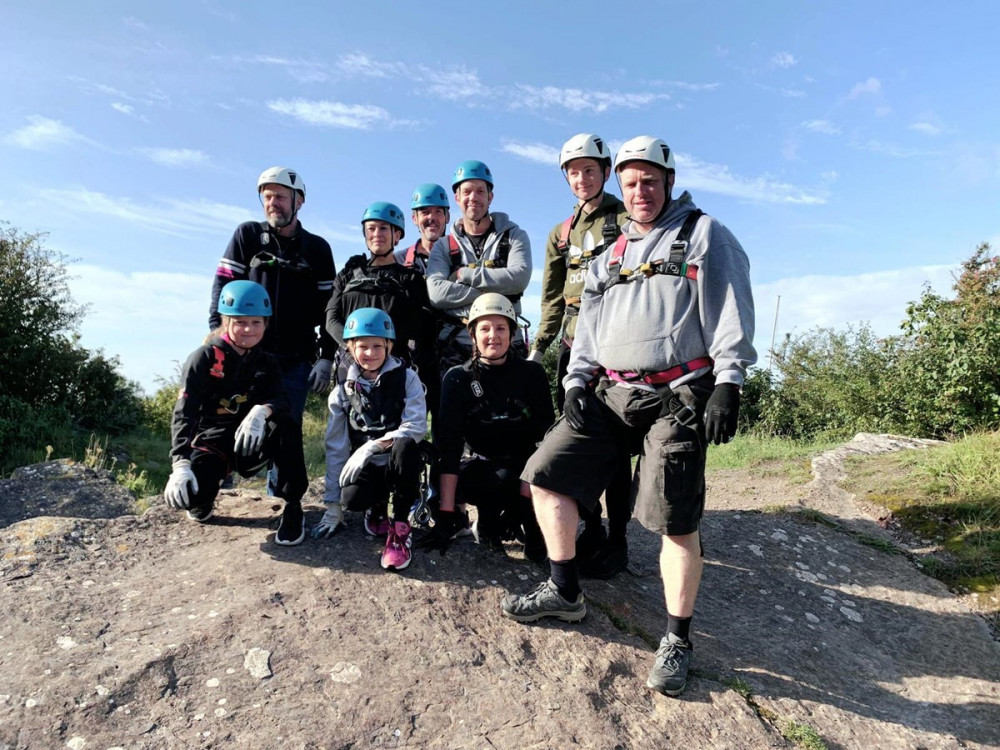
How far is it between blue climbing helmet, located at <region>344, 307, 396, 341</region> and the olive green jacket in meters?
1.23

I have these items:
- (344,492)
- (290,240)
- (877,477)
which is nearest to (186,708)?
(344,492)

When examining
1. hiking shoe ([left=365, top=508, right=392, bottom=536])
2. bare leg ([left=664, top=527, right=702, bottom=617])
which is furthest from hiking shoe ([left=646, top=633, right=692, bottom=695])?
hiking shoe ([left=365, top=508, right=392, bottom=536])

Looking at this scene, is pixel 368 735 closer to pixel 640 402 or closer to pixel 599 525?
pixel 640 402

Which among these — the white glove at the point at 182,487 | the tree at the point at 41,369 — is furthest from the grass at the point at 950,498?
the tree at the point at 41,369

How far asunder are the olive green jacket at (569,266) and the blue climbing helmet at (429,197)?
49.4 inches

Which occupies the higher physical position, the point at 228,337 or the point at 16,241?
the point at 16,241

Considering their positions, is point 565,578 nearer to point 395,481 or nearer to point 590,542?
point 590,542

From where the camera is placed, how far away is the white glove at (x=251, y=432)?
14.4 ft

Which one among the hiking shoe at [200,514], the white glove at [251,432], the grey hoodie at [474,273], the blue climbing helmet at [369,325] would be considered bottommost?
the hiking shoe at [200,514]

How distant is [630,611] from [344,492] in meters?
2.06

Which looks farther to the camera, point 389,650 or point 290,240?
point 290,240

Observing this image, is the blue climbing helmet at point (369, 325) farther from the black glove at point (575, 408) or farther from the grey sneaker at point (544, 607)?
the grey sneaker at point (544, 607)

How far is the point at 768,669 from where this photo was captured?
3.73 meters

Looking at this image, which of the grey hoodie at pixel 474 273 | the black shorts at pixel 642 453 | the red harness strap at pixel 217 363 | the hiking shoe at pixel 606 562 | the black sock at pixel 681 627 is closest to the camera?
the black shorts at pixel 642 453
